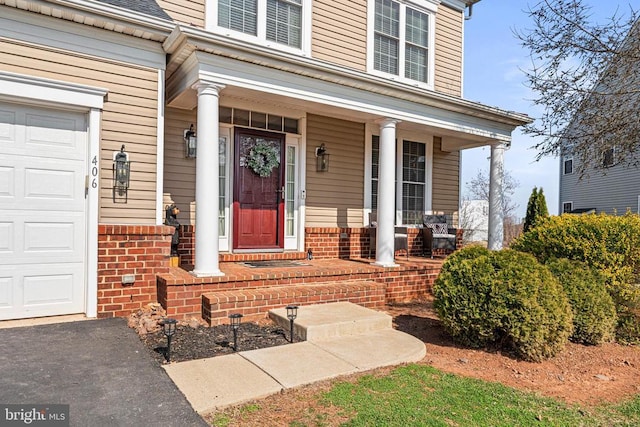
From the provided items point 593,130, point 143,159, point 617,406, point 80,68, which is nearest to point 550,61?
point 593,130

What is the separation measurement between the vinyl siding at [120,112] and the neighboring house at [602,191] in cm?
1277

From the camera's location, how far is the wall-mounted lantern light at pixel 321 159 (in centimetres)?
705

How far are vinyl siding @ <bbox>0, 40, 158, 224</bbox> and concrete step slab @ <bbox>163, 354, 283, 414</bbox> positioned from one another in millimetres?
2210

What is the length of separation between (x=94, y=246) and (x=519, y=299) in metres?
4.33

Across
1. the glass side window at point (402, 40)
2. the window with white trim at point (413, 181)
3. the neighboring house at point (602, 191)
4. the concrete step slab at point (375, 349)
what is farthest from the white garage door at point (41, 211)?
the neighboring house at point (602, 191)

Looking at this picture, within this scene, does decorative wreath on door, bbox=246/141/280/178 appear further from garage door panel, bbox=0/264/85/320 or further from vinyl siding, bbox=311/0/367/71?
garage door panel, bbox=0/264/85/320

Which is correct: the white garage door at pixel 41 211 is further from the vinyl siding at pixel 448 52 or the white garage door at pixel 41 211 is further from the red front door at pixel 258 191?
the vinyl siding at pixel 448 52

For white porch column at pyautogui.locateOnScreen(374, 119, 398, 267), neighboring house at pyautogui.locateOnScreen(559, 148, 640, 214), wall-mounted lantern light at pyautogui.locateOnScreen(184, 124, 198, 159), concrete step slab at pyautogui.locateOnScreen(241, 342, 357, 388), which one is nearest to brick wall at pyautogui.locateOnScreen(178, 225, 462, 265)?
white porch column at pyautogui.locateOnScreen(374, 119, 398, 267)

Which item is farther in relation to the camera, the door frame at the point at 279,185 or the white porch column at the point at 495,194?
the white porch column at the point at 495,194

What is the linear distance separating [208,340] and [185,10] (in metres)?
4.63

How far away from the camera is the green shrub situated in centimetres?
428

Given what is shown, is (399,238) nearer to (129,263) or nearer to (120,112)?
(129,263)

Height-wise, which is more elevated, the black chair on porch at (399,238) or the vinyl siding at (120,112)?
the vinyl siding at (120,112)

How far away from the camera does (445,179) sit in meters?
8.92
